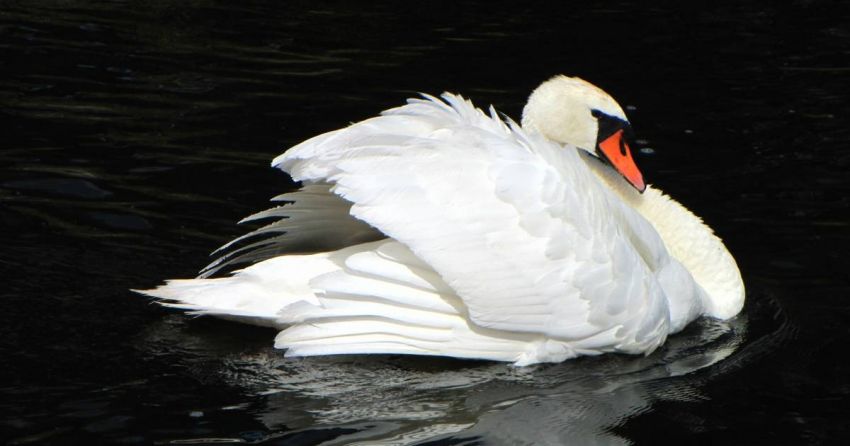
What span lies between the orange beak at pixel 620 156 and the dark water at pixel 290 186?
80 cm

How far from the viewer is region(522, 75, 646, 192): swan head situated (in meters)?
7.19

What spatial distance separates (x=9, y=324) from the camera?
6312 millimetres

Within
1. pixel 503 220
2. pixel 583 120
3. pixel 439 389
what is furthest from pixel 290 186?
pixel 439 389

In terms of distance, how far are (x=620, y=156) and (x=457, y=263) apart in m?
1.53

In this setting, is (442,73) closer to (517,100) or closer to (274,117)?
(517,100)

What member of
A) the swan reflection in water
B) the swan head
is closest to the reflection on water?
the swan reflection in water

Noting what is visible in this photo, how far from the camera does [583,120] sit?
7258 millimetres

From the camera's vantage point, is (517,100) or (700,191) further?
(517,100)

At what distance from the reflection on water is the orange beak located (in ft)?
3.00

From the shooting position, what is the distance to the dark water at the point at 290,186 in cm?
582

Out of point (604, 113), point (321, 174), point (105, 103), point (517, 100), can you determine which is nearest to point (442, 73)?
point (517, 100)

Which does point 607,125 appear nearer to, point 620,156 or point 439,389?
point 620,156

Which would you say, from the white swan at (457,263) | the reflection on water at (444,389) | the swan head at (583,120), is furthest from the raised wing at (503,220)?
the swan head at (583,120)

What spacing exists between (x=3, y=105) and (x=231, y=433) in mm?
5121
